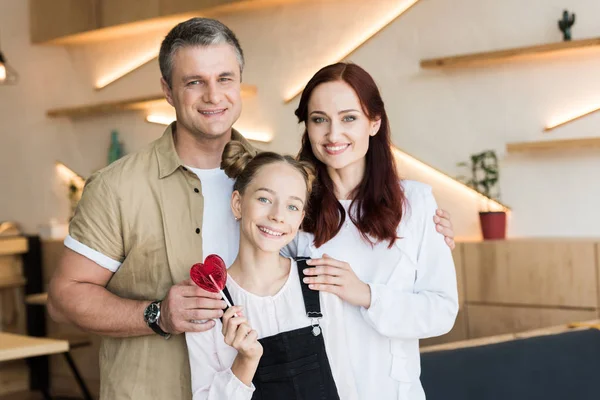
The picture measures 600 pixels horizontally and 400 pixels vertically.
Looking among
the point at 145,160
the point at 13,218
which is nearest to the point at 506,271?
the point at 145,160

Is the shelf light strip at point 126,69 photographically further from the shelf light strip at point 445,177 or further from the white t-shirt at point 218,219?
the white t-shirt at point 218,219

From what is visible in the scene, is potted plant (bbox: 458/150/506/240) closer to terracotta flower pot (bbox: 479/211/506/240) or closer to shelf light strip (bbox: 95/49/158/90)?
terracotta flower pot (bbox: 479/211/506/240)

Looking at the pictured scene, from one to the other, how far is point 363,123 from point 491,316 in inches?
104

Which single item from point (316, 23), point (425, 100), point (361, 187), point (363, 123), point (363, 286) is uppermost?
point (316, 23)

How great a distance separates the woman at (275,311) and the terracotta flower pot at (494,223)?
2.76m

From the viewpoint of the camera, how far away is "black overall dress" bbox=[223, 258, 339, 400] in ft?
6.18

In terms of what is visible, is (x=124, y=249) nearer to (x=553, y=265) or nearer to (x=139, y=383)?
(x=139, y=383)

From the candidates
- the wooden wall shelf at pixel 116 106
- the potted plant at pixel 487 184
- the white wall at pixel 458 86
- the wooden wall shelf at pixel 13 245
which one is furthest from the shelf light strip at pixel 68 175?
the potted plant at pixel 487 184

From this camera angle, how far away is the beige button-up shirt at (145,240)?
6.57 feet

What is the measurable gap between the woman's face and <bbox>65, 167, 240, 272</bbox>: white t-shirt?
0.81 ft

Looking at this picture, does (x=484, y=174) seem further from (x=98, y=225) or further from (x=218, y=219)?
(x=98, y=225)

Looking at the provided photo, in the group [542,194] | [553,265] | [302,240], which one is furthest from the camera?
Result: [542,194]

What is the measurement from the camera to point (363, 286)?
1.99m

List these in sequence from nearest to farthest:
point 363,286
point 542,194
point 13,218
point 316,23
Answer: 1. point 363,286
2. point 542,194
3. point 316,23
4. point 13,218
